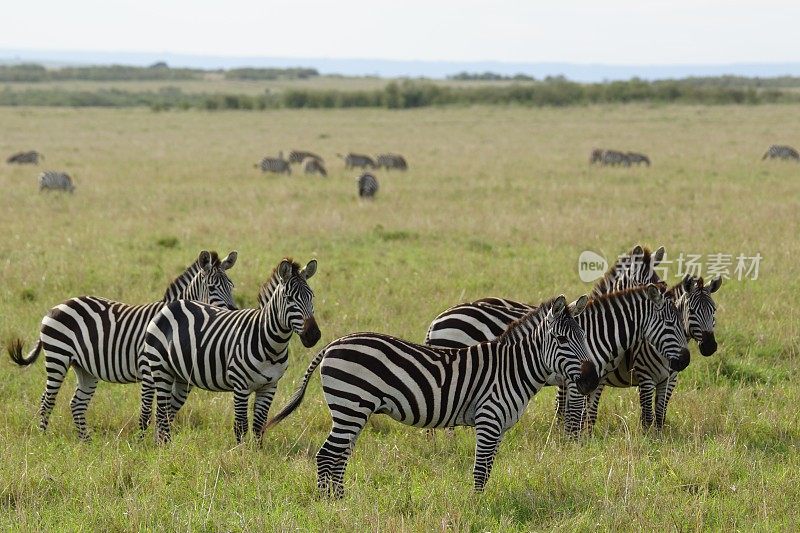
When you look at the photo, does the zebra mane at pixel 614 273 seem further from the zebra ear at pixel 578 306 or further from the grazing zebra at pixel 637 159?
the grazing zebra at pixel 637 159

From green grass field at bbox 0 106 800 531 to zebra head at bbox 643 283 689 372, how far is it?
0.65 metres

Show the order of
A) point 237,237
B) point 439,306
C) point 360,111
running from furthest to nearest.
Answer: point 360,111
point 237,237
point 439,306

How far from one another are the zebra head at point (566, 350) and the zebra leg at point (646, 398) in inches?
58.0

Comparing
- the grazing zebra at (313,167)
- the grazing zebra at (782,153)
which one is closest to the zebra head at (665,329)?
the grazing zebra at (313,167)

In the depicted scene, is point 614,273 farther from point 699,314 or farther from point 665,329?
point 665,329

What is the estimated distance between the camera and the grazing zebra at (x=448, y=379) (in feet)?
18.6

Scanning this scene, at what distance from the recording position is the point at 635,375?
24.2 ft

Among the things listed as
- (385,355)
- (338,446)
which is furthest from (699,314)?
(338,446)

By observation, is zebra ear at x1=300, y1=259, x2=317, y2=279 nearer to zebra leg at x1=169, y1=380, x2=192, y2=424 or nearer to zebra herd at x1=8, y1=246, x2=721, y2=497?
zebra herd at x1=8, y1=246, x2=721, y2=497

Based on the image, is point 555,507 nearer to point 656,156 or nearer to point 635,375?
point 635,375

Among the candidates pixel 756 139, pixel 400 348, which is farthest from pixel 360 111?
pixel 400 348

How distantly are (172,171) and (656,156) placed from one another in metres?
16.4

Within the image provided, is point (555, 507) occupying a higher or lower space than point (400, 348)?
lower

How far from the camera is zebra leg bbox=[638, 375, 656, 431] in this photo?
286 inches
